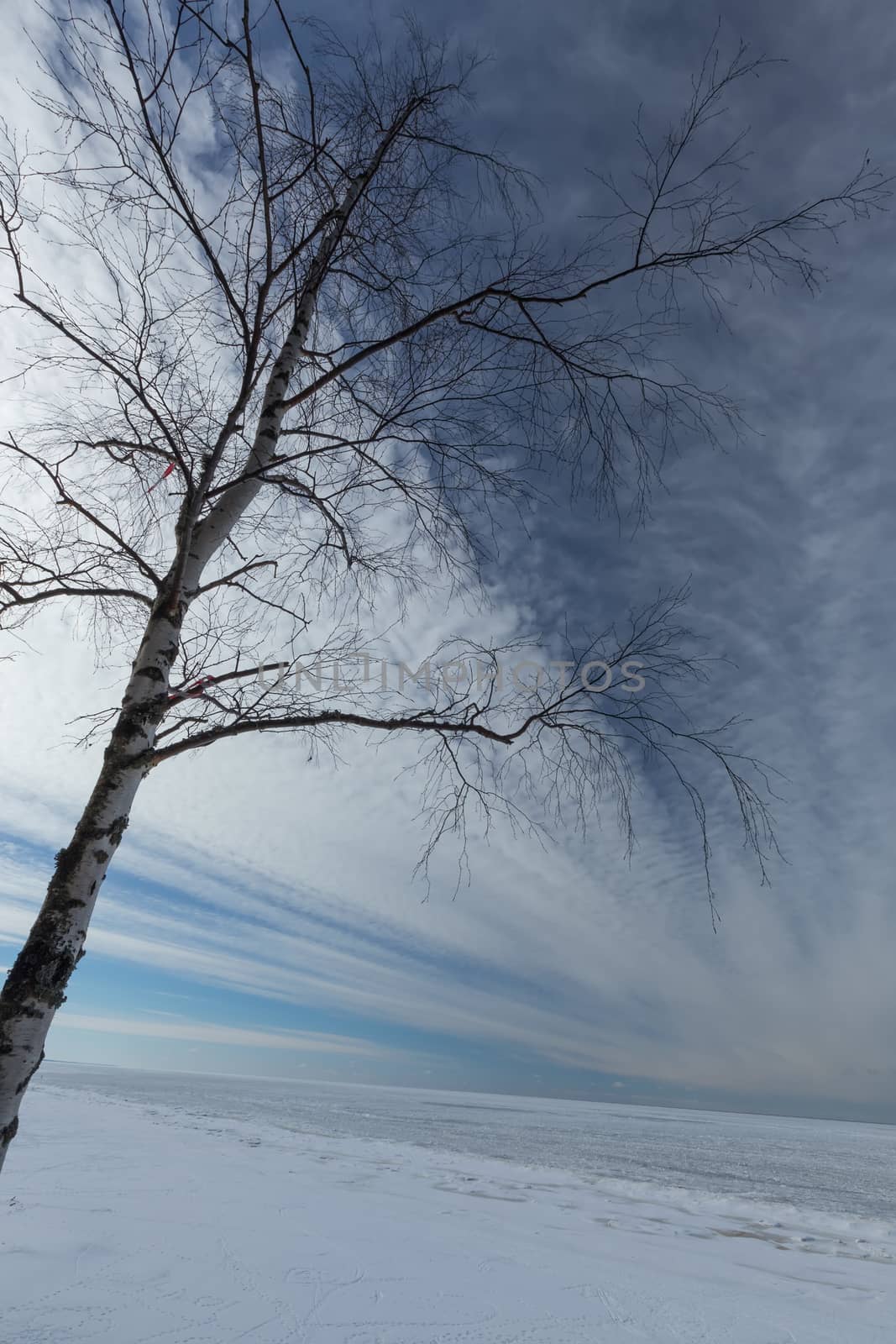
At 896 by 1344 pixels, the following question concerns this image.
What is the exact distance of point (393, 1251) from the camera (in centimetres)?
447

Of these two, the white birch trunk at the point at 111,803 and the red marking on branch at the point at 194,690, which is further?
the red marking on branch at the point at 194,690

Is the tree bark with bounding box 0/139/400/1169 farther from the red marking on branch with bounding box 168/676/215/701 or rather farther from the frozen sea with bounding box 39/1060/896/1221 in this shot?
the frozen sea with bounding box 39/1060/896/1221

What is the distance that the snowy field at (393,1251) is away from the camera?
3271 mm

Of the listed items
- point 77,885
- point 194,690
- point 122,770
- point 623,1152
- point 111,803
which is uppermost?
point 194,690

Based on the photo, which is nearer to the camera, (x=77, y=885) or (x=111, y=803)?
(x=77, y=885)

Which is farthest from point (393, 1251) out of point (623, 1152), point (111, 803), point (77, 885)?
point (623, 1152)

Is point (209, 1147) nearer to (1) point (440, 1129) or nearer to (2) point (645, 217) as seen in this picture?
(1) point (440, 1129)

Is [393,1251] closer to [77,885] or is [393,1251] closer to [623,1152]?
[77,885]

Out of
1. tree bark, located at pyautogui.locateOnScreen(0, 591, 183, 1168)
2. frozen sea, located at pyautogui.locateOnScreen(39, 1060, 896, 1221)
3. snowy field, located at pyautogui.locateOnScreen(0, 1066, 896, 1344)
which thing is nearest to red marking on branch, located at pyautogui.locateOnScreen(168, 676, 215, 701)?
tree bark, located at pyautogui.locateOnScreen(0, 591, 183, 1168)

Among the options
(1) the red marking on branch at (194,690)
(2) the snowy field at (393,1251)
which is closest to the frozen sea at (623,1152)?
(2) the snowy field at (393,1251)

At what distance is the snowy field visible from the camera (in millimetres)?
3271

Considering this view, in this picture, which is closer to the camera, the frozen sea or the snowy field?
the snowy field

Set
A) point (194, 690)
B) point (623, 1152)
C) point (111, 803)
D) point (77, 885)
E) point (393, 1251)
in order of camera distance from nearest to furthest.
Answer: point (77, 885) → point (111, 803) → point (194, 690) → point (393, 1251) → point (623, 1152)

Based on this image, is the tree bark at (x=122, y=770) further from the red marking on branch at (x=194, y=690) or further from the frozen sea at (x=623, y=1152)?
the frozen sea at (x=623, y=1152)
